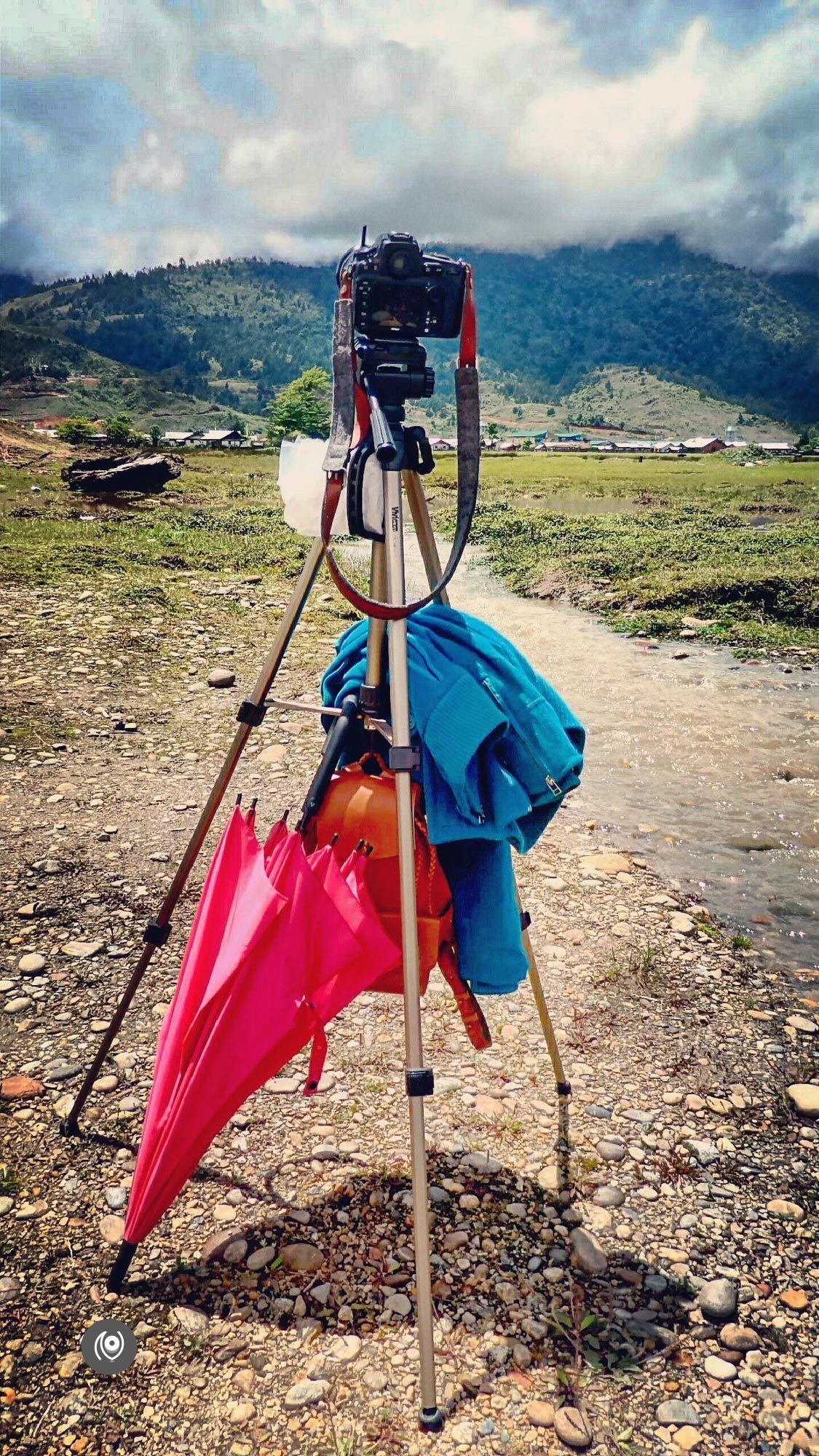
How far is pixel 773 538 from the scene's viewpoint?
18.4 m

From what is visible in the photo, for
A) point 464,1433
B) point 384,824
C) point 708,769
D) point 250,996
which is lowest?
point 464,1433

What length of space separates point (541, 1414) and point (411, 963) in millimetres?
1364

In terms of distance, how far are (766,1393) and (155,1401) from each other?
5.98ft

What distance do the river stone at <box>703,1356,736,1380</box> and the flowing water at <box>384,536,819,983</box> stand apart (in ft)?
7.98

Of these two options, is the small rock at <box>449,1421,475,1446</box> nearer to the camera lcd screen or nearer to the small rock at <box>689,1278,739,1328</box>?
the small rock at <box>689,1278,739,1328</box>

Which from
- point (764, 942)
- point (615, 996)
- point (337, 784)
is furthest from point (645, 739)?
point (337, 784)

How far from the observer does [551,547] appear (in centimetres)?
1855

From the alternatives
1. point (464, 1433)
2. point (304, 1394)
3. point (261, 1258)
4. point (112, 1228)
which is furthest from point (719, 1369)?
point (112, 1228)

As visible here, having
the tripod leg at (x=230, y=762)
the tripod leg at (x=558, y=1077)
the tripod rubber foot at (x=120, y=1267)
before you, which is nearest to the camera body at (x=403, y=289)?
the tripod leg at (x=230, y=762)

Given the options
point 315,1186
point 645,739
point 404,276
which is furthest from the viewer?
point 645,739

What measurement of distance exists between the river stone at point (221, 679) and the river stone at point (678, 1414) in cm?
732

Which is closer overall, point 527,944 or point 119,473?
point 527,944

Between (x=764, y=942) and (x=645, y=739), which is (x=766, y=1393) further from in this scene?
(x=645, y=739)

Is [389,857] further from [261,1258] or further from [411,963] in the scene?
[261,1258]
